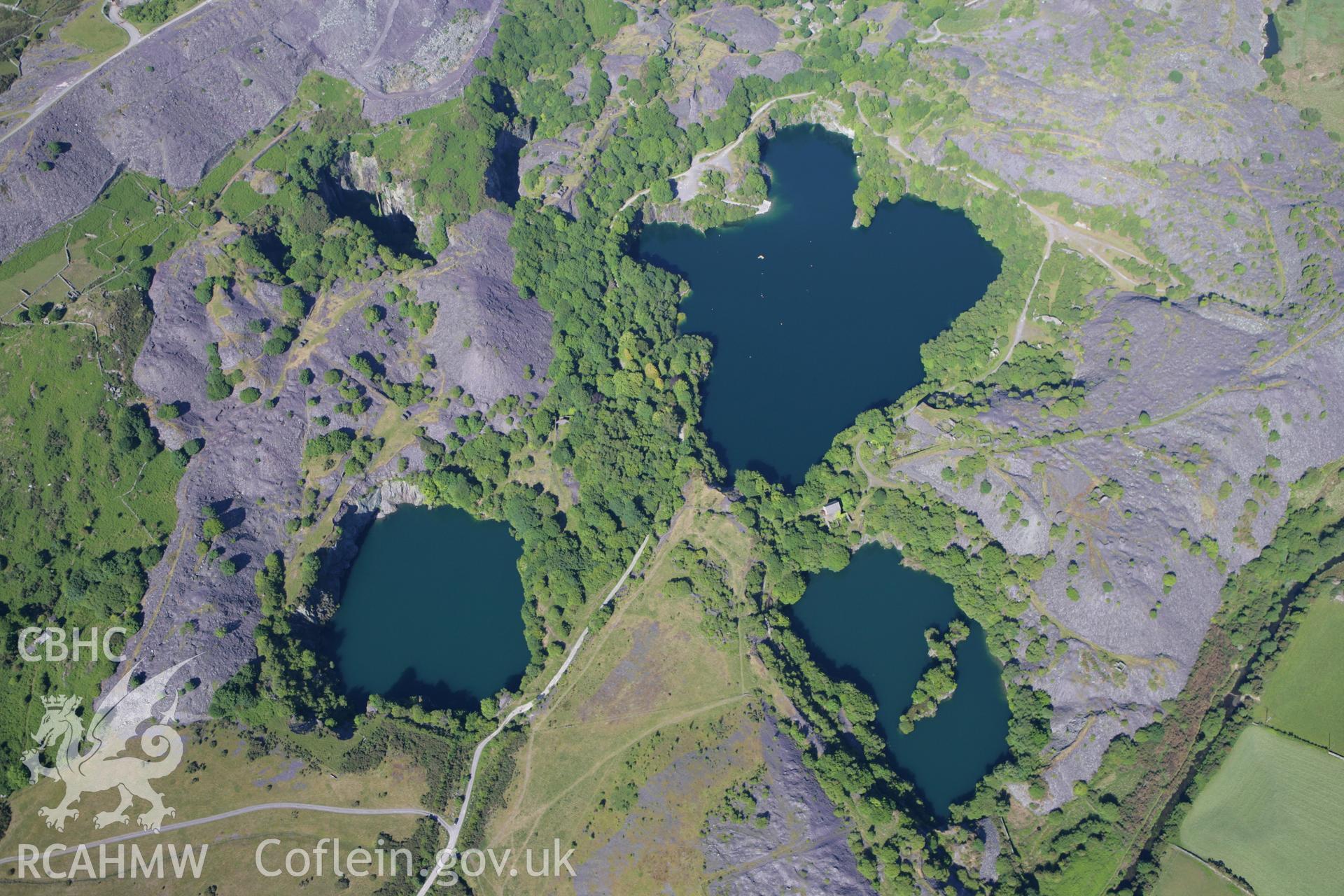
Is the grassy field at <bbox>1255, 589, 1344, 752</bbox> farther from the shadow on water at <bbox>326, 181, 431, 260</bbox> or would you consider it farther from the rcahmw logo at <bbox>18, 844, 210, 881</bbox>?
the shadow on water at <bbox>326, 181, 431, 260</bbox>

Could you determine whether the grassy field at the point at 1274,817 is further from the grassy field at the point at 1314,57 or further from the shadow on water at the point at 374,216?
the shadow on water at the point at 374,216

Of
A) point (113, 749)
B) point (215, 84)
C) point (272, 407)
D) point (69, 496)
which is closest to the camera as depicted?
point (113, 749)

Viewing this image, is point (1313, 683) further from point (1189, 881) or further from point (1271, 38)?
point (1271, 38)

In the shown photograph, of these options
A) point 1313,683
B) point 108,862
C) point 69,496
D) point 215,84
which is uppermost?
point 215,84

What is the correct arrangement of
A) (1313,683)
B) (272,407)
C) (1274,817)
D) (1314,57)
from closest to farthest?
(1274,817), (1313,683), (272,407), (1314,57)

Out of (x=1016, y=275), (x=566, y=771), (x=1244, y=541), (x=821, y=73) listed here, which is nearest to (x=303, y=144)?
(x=821, y=73)

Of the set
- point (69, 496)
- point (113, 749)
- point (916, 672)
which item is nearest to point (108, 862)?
point (113, 749)

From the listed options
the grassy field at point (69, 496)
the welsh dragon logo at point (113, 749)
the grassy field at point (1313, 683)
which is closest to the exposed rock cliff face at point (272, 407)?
the welsh dragon logo at point (113, 749)
